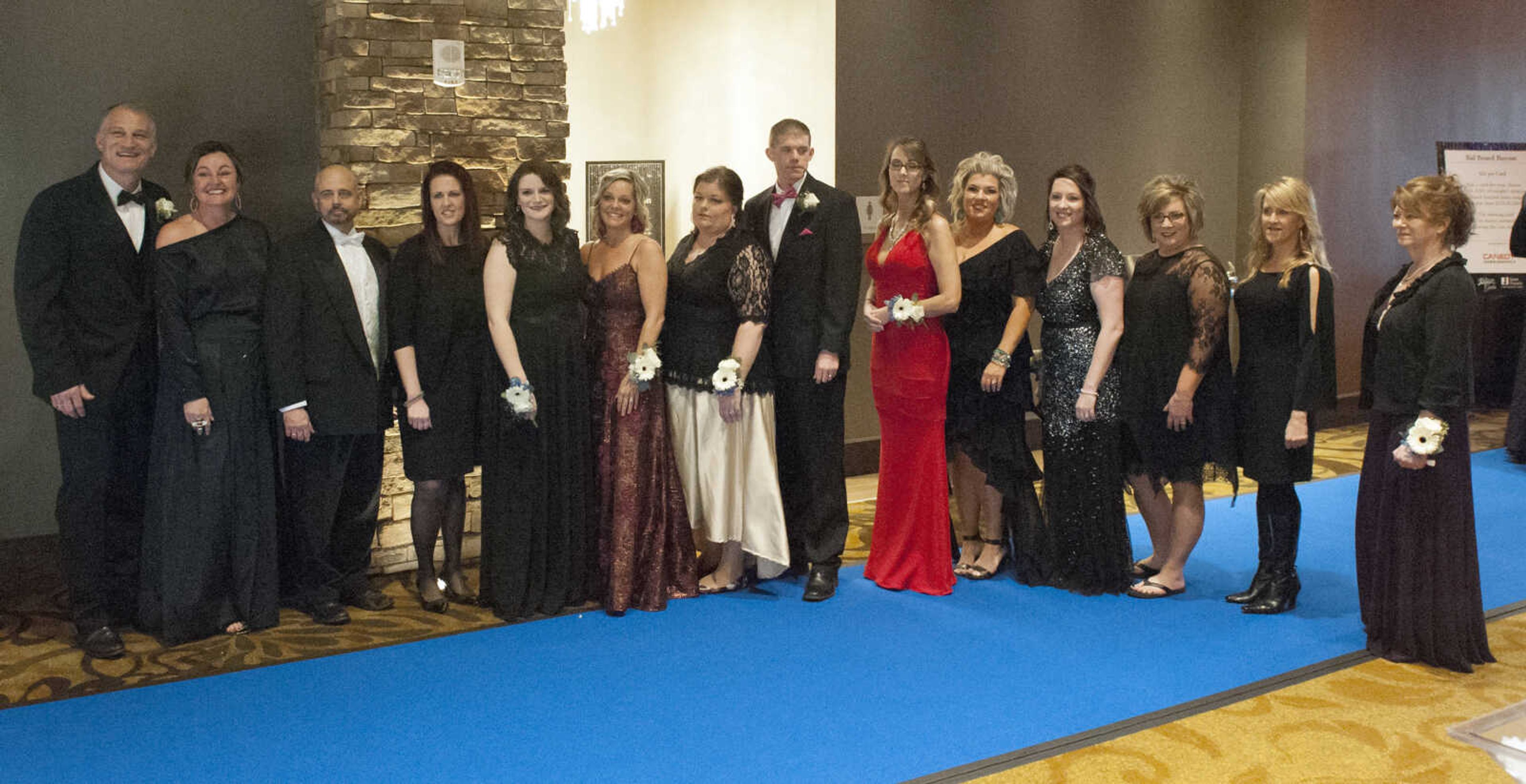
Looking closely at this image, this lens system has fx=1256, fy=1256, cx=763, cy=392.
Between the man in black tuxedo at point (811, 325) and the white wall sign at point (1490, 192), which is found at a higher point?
the white wall sign at point (1490, 192)

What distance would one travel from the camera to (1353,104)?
841 cm

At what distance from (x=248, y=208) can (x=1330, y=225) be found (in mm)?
6792

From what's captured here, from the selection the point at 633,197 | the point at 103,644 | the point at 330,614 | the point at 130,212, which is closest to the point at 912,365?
the point at 633,197

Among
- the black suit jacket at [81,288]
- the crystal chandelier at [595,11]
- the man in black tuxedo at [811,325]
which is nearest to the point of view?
the black suit jacket at [81,288]

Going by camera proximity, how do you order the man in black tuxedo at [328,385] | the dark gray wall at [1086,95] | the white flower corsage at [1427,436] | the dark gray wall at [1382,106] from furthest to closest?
1. the dark gray wall at [1382,106]
2. the dark gray wall at [1086,95]
3. the man in black tuxedo at [328,385]
4. the white flower corsage at [1427,436]

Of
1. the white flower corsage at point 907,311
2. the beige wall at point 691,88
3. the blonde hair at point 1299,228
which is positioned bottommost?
the white flower corsage at point 907,311

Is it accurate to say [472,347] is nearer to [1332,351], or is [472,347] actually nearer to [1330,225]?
[1332,351]

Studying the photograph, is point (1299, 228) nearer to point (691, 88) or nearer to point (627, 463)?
point (627, 463)

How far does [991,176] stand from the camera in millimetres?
4750

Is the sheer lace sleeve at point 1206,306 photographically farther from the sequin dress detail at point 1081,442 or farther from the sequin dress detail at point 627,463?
the sequin dress detail at point 627,463

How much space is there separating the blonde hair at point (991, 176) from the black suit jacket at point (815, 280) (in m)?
0.47

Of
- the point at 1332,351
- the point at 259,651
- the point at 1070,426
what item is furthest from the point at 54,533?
the point at 1332,351

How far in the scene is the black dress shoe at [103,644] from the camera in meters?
4.15

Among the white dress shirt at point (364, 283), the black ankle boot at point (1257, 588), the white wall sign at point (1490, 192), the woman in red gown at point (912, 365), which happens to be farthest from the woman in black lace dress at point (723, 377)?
the white wall sign at point (1490, 192)
